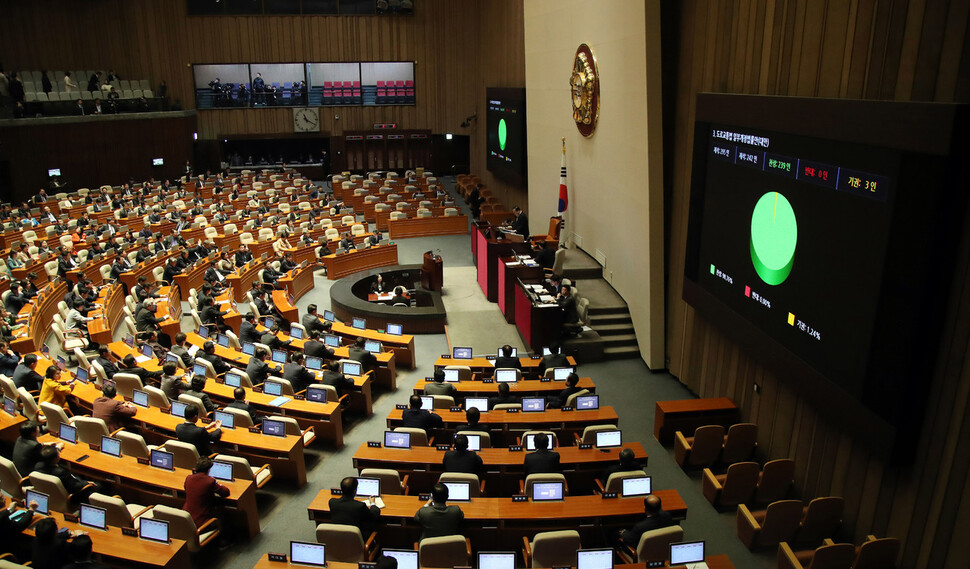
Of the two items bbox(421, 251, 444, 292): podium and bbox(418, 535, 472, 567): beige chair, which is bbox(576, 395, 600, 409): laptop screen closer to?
bbox(418, 535, 472, 567): beige chair

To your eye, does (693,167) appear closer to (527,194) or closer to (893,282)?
(893,282)

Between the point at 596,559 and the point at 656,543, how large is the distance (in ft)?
2.22

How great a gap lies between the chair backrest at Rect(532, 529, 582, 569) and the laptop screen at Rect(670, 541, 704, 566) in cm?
77

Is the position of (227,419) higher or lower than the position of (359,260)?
higher

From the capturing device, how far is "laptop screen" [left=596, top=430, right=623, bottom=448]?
787 centimetres

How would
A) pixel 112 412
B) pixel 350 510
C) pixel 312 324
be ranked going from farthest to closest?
pixel 312 324
pixel 112 412
pixel 350 510

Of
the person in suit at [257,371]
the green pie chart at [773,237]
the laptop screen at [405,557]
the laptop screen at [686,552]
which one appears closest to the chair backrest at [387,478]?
the laptop screen at [405,557]

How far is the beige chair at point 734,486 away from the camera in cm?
766

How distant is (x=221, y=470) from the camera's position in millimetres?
7203

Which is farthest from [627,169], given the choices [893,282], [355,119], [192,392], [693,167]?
[355,119]

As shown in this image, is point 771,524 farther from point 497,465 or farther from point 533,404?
point 533,404

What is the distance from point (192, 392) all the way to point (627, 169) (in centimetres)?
767

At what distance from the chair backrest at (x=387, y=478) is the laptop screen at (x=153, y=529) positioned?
1803 mm

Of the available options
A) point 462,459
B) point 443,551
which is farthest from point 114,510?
point 462,459
